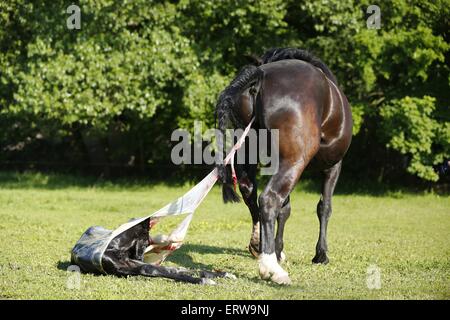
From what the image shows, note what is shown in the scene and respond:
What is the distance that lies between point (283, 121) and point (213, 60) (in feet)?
43.2

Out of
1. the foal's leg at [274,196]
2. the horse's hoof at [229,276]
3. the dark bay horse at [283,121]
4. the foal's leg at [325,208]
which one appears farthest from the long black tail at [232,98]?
the foal's leg at [325,208]

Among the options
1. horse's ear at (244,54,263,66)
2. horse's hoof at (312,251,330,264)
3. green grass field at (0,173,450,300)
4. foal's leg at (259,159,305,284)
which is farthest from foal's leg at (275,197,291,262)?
horse's ear at (244,54,263,66)

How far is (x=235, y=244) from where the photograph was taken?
32.6ft

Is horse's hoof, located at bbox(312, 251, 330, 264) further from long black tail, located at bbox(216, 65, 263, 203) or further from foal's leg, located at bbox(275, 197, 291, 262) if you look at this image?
long black tail, located at bbox(216, 65, 263, 203)

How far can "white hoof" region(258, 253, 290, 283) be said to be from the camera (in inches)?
240

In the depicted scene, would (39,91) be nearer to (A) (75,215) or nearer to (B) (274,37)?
(A) (75,215)

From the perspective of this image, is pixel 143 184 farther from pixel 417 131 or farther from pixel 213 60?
pixel 417 131

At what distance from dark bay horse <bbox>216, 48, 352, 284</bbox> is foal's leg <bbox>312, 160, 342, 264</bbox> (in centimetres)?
2

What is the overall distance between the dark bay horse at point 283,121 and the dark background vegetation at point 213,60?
10.8 m

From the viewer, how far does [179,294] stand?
571cm

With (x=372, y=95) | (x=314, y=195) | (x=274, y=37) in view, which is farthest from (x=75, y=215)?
(x=372, y=95)

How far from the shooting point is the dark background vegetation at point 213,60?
59.1 ft

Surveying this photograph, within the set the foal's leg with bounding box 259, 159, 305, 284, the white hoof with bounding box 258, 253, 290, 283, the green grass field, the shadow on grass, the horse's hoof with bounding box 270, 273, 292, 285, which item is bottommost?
the shadow on grass

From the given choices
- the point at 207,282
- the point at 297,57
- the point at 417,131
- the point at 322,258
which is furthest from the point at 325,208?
the point at 417,131
